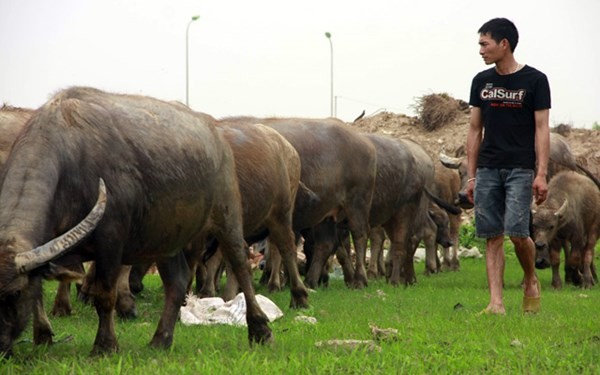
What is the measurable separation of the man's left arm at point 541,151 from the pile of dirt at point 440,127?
23.4 m

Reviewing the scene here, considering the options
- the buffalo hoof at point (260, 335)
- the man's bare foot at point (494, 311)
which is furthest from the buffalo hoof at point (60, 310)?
the man's bare foot at point (494, 311)

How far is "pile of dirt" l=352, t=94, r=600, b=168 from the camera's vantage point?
3322cm

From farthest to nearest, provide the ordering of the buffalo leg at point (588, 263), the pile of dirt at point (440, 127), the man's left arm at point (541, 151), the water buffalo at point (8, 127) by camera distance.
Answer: the pile of dirt at point (440, 127) < the buffalo leg at point (588, 263) < the man's left arm at point (541, 151) < the water buffalo at point (8, 127)

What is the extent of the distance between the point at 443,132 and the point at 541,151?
25176mm

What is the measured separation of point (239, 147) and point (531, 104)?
262 cm

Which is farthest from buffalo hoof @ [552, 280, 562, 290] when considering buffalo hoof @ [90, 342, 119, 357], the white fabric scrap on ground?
buffalo hoof @ [90, 342, 119, 357]

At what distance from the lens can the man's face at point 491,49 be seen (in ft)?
30.1

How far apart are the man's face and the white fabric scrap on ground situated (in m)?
2.87

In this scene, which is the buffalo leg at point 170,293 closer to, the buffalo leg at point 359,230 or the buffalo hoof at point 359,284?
the buffalo leg at point 359,230

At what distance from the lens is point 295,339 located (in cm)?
754

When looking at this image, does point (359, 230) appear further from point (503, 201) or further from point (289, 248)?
point (503, 201)

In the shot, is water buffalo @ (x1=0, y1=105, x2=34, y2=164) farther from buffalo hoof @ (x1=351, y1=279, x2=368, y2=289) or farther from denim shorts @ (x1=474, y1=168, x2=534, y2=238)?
buffalo hoof @ (x1=351, y1=279, x2=368, y2=289)

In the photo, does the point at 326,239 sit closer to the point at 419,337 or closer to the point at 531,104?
the point at 531,104

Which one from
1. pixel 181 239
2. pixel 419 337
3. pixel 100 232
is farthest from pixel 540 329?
pixel 100 232
